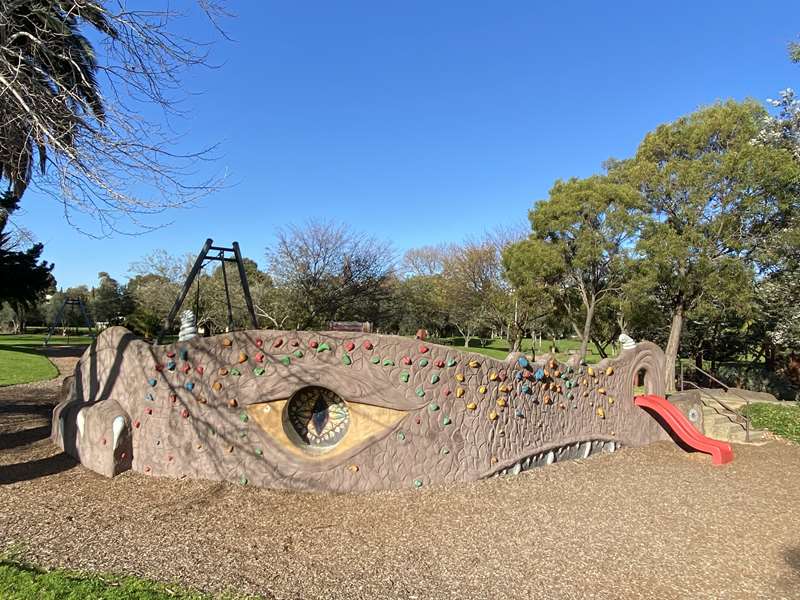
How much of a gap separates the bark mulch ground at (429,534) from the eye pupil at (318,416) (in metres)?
0.77

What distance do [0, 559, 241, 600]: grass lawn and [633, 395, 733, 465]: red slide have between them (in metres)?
8.19

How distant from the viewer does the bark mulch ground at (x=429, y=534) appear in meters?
4.16

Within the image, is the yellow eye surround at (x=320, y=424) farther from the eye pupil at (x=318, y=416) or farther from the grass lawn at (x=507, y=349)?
the grass lawn at (x=507, y=349)

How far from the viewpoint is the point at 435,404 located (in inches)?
259

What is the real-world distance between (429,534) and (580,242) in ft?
50.8

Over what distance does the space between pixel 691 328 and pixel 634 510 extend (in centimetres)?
1803

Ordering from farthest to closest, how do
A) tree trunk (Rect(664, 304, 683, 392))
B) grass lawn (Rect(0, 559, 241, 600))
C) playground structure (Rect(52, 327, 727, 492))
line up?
1. tree trunk (Rect(664, 304, 683, 392))
2. playground structure (Rect(52, 327, 727, 492))
3. grass lawn (Rect(0, 559, 241, 600))

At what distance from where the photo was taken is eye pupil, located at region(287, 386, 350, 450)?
658 centimetres

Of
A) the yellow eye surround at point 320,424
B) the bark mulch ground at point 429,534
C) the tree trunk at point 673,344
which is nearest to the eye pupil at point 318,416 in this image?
the yellow eye surround at point 320,424

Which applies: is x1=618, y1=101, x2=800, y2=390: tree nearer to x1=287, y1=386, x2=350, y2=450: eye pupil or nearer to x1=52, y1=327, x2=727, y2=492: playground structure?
x1=52, y1=327, x2=727, y2=492: playground structure

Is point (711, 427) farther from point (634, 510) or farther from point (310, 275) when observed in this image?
point (310, 275)

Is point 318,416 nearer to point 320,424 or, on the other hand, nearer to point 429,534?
point 320,424

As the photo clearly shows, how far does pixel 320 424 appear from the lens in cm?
663

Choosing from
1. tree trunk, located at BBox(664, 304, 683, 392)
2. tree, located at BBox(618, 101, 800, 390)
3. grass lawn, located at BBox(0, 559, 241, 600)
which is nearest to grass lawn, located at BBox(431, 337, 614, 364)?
tree trunk, located at BBox(664, 304, 683, 392)
